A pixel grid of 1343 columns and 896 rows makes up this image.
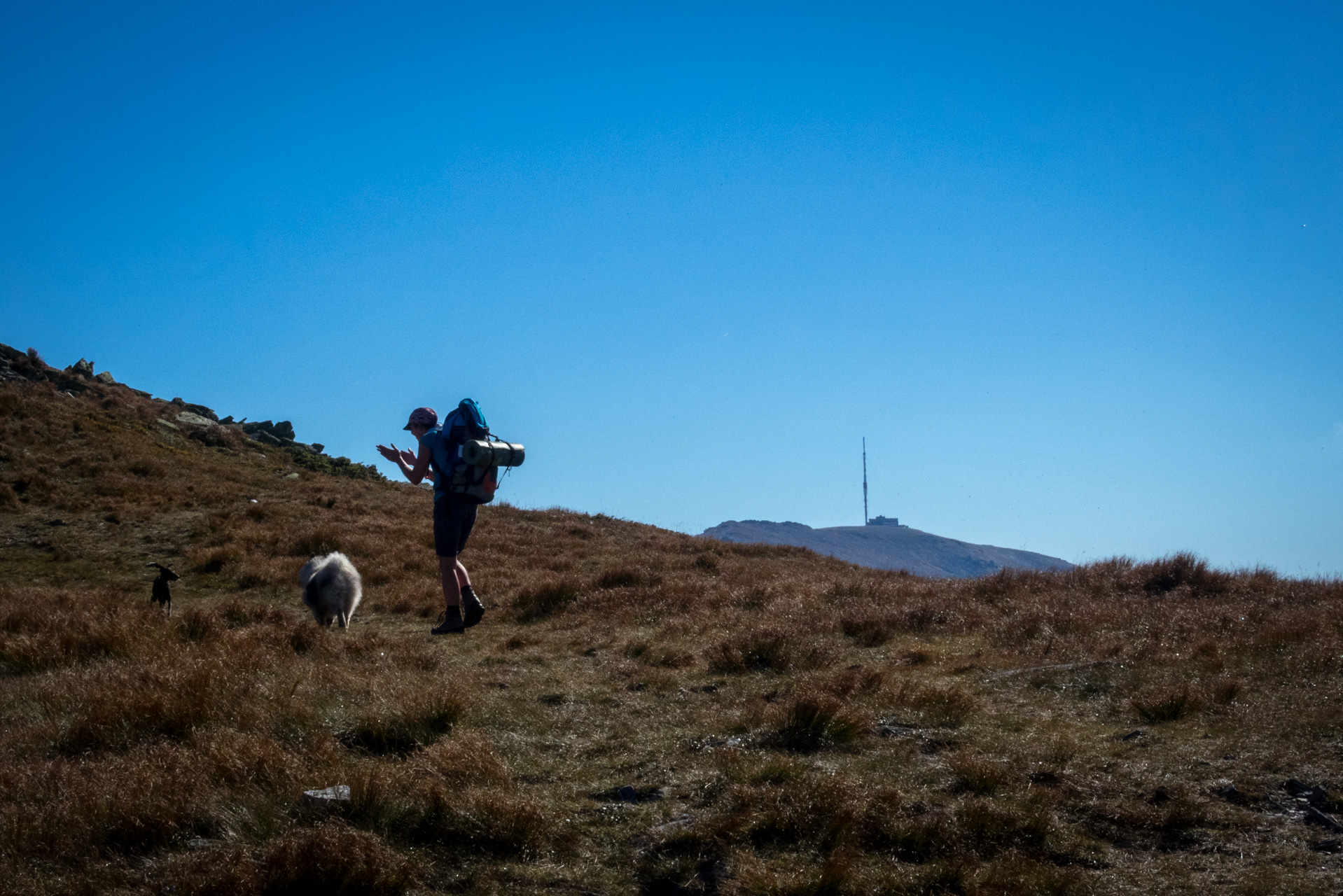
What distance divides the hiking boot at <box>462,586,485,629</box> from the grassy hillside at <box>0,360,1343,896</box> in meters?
0.19

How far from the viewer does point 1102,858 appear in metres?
3.92

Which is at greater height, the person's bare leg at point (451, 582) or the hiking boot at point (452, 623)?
the person's bare leg at point (451, 582)

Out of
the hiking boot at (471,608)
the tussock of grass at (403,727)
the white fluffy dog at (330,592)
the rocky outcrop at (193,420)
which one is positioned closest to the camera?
the tussock of grass at (403,727)

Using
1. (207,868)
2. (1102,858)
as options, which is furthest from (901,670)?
(207,868)

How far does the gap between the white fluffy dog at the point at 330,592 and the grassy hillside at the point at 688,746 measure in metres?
0.34

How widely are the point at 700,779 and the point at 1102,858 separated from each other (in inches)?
79.5

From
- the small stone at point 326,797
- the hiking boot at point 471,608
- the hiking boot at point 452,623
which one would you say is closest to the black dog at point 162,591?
the hiking boot at point 452,623

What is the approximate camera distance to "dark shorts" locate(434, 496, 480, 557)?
9.84m

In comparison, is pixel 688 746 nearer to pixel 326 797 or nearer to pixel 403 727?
pixel 403 727

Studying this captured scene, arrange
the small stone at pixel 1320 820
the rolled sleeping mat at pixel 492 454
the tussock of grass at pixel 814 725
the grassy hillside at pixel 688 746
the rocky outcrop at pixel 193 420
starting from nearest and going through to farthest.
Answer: the grassy hillside at pixel 688 746, the small stone at pixel 1320 820, the tussock of grass at pixel 814 725, the rolled sleeping mat at pixel 492 454, the rocky outcrop at pixel 193 420

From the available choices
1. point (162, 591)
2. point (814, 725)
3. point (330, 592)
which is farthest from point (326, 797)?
point (162, 591)

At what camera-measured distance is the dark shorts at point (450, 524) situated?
32.3ft

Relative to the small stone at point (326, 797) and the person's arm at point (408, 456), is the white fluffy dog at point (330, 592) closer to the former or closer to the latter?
the person's arm at point (408, 456)

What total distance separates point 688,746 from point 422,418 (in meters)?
5.91
